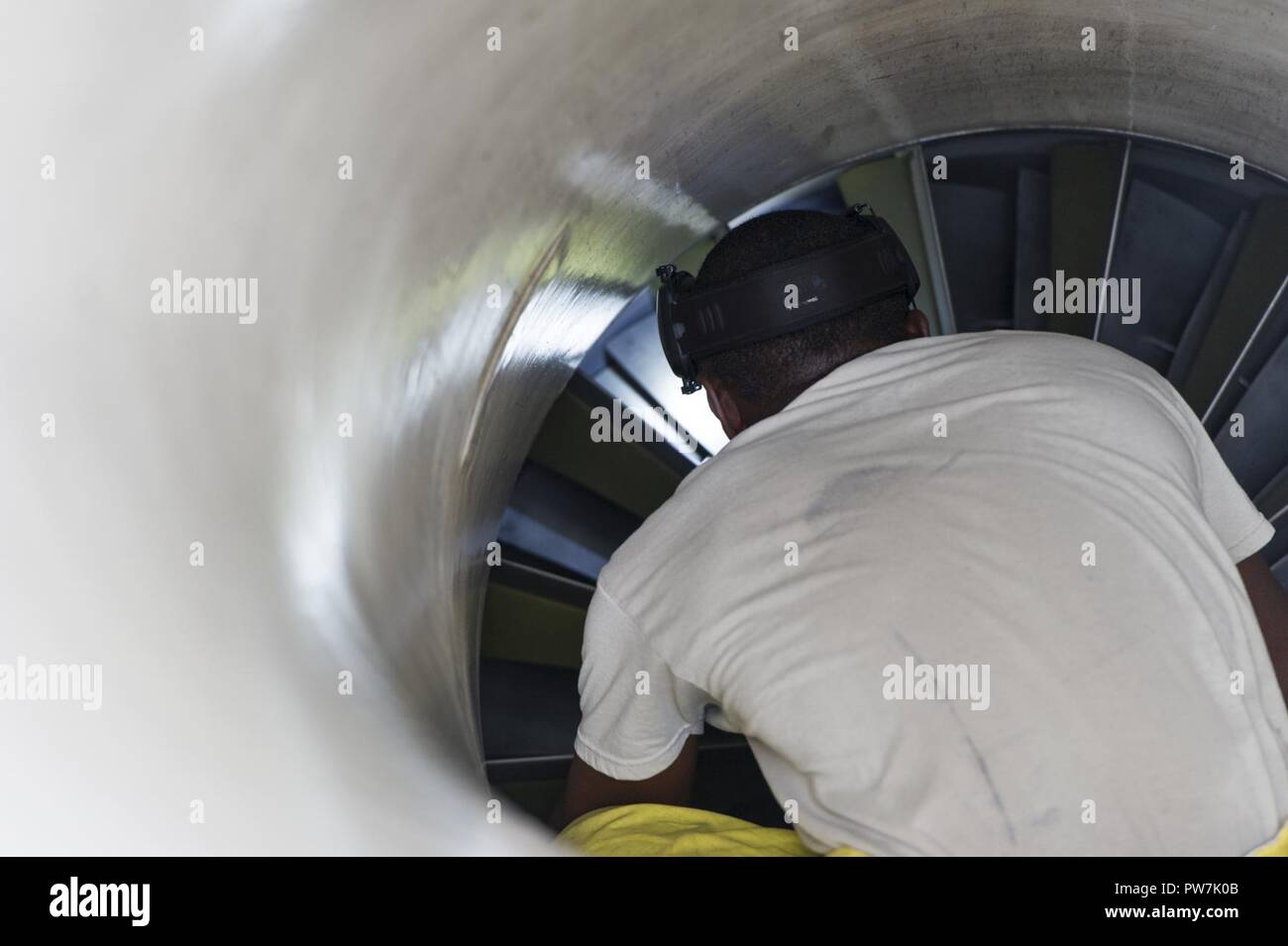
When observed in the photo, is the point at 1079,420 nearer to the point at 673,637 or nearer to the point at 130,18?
the point at 673,637

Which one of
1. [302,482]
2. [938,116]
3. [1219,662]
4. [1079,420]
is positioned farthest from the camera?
[938,116]

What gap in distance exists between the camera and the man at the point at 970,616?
1.42m

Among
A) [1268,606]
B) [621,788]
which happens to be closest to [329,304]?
[621,788]

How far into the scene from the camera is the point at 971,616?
147 cm

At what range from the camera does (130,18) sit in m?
0.98

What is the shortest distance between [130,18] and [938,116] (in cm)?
178

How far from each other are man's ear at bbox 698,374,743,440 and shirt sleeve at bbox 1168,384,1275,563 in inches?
22.9

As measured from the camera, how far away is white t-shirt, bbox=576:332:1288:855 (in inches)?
55.9
